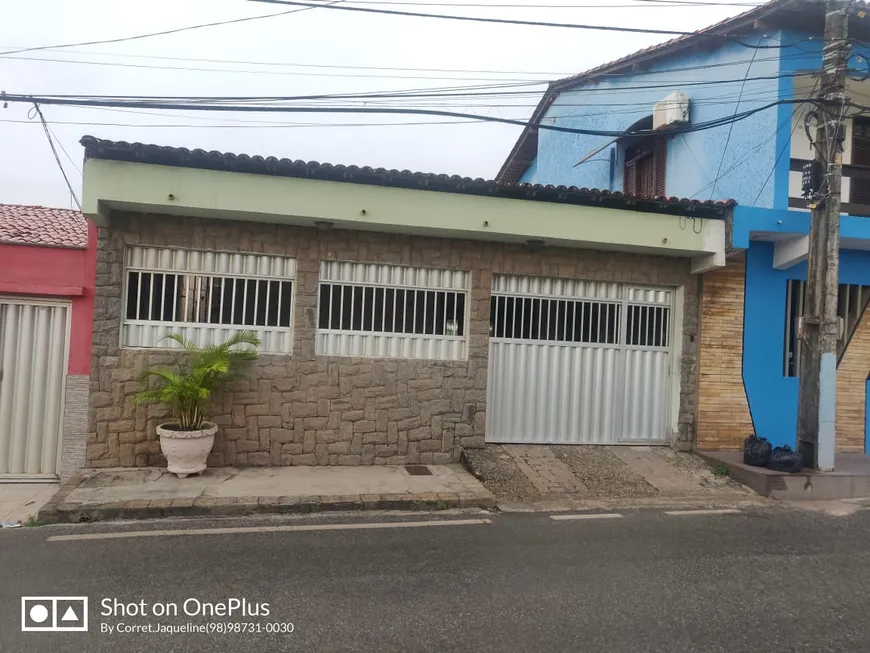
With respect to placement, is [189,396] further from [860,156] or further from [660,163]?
[860,156]

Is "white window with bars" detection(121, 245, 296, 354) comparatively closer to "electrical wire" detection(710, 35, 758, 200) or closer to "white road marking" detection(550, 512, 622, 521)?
"white road marking" detection(550, 512, 622, 521)

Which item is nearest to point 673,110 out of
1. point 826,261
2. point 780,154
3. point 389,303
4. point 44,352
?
point 780,154

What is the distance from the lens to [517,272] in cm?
818

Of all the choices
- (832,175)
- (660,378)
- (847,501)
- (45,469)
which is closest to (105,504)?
(45,469)

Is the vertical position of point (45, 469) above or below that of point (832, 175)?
below

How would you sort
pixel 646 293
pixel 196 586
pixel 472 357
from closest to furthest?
pixel 196 586, pixel 472 357, pixel 646 293

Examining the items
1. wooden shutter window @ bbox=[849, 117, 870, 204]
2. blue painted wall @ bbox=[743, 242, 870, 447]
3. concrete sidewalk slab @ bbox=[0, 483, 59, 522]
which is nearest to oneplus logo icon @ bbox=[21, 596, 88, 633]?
concrete sidewalk slab @ bbox=[0, 483, 59, 522]

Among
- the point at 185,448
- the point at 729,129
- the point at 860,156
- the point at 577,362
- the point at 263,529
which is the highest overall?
the point at 729,129

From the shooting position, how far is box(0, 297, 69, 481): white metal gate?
6.92m

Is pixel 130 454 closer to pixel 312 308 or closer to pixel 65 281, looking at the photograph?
pixel 65 281

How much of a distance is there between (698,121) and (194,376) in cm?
957

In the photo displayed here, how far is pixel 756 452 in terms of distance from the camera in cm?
764

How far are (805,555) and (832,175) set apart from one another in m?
4.93

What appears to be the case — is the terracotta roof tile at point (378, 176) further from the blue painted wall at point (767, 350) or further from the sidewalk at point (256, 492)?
the sidewalk at point (256, 492)
